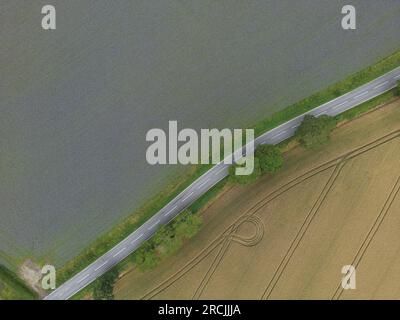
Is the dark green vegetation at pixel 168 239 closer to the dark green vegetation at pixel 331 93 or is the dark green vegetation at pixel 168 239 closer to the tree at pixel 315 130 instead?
the dark green vegetation at pixel 331 93

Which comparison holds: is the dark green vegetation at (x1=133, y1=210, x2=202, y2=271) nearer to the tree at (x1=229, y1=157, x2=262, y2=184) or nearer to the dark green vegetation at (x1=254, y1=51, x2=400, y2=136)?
the tree at (x1=229, y1=157, x2=262, y2=184)

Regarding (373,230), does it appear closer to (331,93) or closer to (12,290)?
(331,93)

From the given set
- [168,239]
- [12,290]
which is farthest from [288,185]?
[12,290]

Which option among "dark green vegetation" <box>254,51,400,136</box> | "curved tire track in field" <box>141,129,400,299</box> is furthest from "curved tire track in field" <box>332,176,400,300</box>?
"dark green vegetation" <box>254,51,400,136</box>

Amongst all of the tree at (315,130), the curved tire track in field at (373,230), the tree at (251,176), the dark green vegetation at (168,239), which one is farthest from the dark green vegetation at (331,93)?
the dark green vegetation at (168,239)

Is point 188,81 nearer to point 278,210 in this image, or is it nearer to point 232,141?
point 232,141
